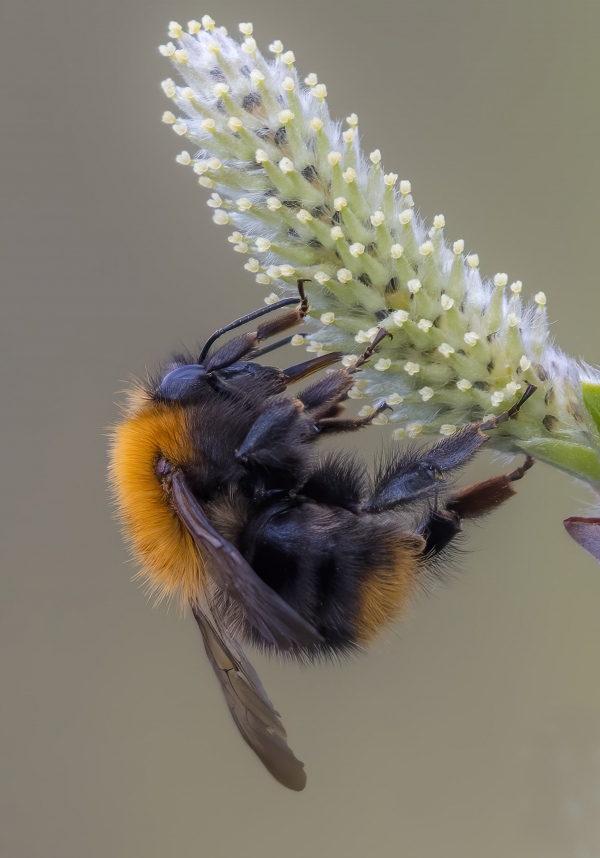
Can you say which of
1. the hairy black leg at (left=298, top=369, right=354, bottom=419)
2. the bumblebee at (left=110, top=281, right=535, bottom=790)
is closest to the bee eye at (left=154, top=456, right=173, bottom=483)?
the bumblebee at (left=110, top=281, right=535, bottom=790)

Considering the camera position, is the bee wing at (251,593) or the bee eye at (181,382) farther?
the bee eye at (181,382)

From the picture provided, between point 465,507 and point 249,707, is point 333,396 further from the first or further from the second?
point 249,707

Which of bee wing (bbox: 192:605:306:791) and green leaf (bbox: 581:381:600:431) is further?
Result: bee wing (bbox: 192:605:306:791)

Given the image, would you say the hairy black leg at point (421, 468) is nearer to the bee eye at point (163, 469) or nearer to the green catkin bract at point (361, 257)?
the green catkin bract at point (361, 257)

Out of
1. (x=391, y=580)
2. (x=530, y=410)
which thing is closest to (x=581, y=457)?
(x=530, y=410)

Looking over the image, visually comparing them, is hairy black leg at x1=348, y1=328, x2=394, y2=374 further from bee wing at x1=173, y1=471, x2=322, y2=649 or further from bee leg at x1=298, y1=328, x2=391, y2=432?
bee wing at x1=173, y1=471, x2=322, y2=649

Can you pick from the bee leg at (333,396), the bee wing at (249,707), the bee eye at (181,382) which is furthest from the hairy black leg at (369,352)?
the bee wing at (249,707)

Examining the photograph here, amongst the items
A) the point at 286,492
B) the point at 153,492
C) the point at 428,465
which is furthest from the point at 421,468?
the point at 153,492
